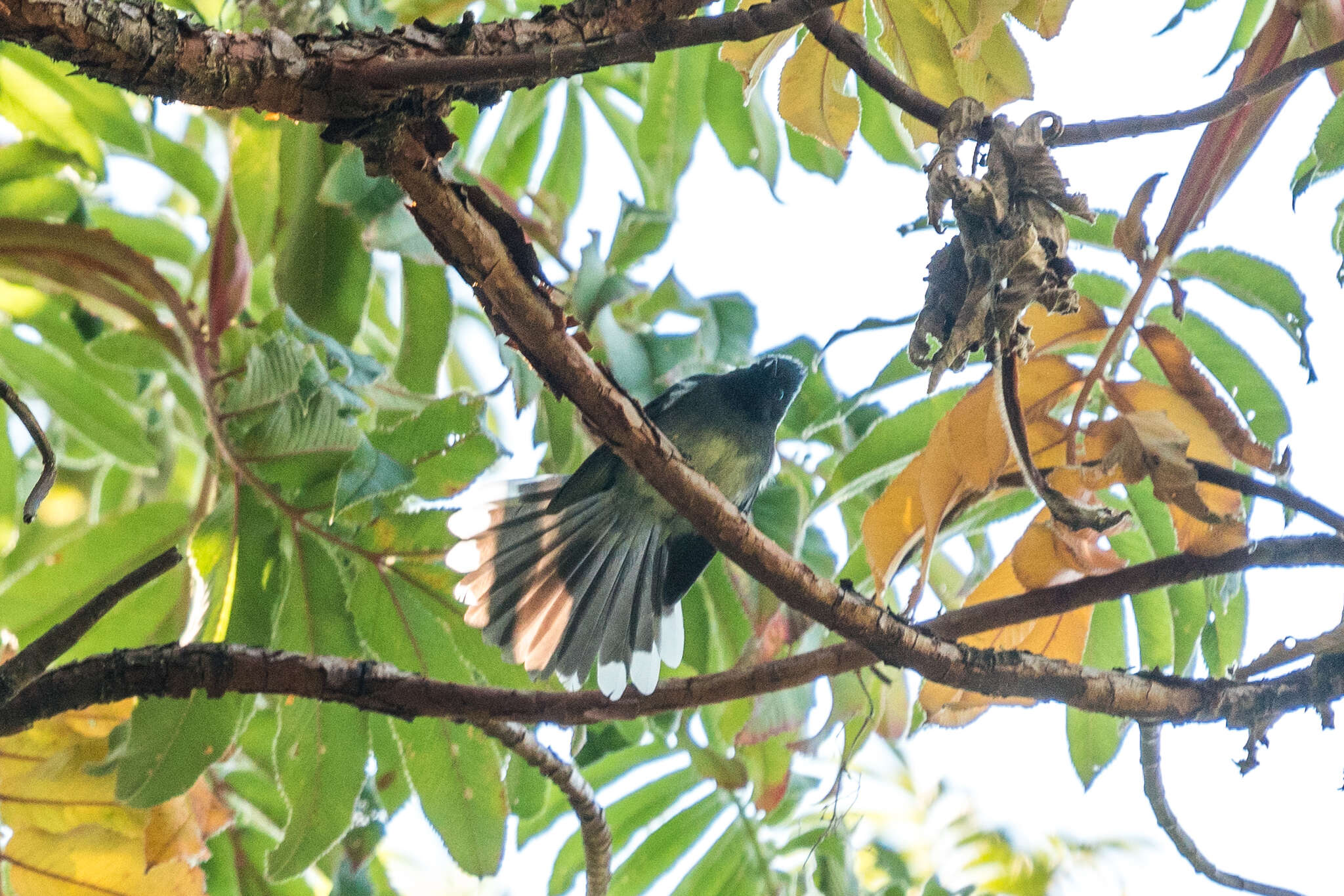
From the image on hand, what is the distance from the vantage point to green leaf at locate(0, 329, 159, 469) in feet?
6.44

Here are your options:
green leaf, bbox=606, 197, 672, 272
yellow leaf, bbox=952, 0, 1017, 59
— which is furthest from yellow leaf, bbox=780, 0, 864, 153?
green leaf, bbox=606, 197, 672, 272

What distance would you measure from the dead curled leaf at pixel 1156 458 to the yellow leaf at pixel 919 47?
452 millimetres

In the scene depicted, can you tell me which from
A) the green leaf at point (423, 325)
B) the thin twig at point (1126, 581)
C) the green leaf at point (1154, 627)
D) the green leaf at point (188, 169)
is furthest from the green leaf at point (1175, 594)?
the green leaf at point (188, 169)

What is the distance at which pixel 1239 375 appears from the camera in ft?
4.85

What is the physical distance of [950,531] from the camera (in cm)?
144

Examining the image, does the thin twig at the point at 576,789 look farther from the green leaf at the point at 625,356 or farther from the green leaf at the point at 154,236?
the green leaf at the point at 154,236

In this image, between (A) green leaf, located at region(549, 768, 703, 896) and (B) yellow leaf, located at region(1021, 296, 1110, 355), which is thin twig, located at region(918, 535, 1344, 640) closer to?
(B) yellow leaf, located at region(1021, 296, 1110, 355)

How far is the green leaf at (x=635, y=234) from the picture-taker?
2.00 metres

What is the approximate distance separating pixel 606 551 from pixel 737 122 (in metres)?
0.88

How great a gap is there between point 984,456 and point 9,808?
1360mm

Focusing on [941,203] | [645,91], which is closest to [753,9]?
[941,203]

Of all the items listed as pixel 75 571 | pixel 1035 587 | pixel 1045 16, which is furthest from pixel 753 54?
pixel 75 571

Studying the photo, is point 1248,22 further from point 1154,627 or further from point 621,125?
point 621,125

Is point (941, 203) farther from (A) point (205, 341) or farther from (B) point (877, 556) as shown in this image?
(A) point (205, 341)
